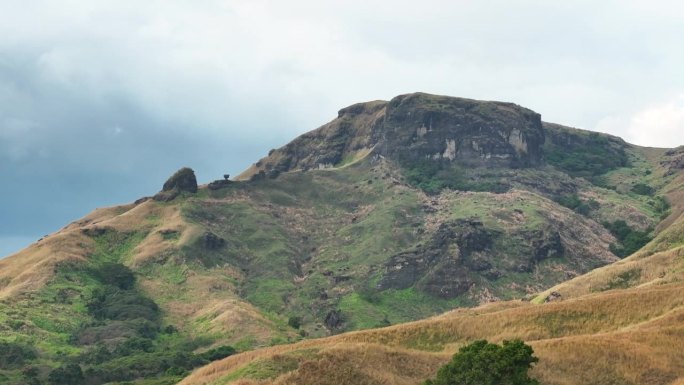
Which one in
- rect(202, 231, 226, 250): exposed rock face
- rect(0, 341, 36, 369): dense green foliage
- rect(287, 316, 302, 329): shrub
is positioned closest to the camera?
rect(0, 341, 36, 369): dense green foliage

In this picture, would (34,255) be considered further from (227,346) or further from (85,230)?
(227,346)

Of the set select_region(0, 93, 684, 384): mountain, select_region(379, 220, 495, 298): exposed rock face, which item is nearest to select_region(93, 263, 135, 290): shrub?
select_region(0, 93, 684, 384): mountain

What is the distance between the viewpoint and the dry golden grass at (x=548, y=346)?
2222 inches

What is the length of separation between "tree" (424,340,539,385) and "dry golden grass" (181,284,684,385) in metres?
5.84

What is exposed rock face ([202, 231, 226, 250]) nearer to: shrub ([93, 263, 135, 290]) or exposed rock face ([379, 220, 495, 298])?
shrub ([93, 263, 135, 290])

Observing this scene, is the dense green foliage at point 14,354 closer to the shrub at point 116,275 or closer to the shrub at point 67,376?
the shrub at point 67,376

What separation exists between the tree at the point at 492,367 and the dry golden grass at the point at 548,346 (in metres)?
5.84

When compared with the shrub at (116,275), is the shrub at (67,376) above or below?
below

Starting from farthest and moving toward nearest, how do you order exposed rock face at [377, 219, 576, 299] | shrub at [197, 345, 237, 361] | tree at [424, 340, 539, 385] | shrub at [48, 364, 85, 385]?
exposed rock face at [377, 219, 576, 299]
shrub at [197, 345, 237, 361]
shrub at [48, 364, 85, 385]
tree at [424, 340, 539, 385]

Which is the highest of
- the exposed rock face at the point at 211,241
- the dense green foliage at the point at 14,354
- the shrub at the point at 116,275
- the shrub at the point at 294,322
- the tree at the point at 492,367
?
the exposed rock face at the point at 211,241

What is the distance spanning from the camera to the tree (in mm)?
50219

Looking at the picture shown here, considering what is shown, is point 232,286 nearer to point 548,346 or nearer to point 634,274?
point 634,274

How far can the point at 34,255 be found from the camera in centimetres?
17988

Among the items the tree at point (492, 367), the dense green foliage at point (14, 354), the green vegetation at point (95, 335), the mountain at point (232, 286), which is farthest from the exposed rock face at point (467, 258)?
the tree at point (492, 367)
